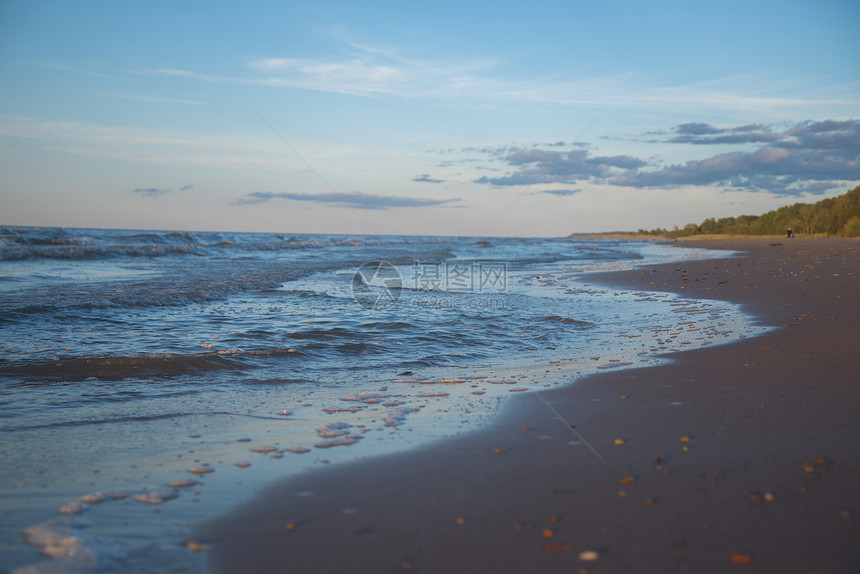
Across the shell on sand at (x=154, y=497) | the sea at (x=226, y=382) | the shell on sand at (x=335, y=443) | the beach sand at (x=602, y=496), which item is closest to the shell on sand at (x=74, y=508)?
the sea at (x=226, y=382)

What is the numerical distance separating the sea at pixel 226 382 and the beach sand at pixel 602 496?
285 millimetres

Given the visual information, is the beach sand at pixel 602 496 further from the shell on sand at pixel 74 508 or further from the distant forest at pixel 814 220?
the distant forest at pixel 814 220

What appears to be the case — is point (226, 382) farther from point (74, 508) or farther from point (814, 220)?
point (814, 220)

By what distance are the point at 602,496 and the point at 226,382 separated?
376cm

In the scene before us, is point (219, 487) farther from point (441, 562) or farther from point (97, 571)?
point (441, 562)

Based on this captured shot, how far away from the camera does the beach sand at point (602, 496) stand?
2.03 metres

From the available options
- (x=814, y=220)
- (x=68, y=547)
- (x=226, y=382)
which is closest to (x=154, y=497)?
(x=68, y=547)

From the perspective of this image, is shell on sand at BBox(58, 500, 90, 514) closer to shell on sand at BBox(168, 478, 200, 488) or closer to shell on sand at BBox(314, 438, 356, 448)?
shell on sand at BBox(168, 478, 200, 488)

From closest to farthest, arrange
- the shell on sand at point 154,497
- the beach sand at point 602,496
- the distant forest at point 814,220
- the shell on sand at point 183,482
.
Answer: the beach sand at point 602,496 → the shell on sand at point 154,497 → the shell on sand at point 183,482 → the distant forest at point 814,220

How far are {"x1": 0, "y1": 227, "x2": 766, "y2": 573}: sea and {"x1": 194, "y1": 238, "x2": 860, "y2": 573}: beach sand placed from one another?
0.94 feet

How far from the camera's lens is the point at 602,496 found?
250 centimetres

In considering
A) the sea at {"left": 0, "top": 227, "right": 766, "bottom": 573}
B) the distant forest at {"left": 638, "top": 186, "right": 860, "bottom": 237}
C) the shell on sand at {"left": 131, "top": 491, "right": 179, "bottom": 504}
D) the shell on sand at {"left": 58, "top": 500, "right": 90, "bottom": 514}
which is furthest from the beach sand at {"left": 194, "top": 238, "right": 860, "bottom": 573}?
the distant forest at {"left": 638, "top": 186, "right": 860, "bottom": 237}

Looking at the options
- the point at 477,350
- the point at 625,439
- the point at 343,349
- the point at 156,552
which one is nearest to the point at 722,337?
the point at 477,350

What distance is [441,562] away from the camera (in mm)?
2008
